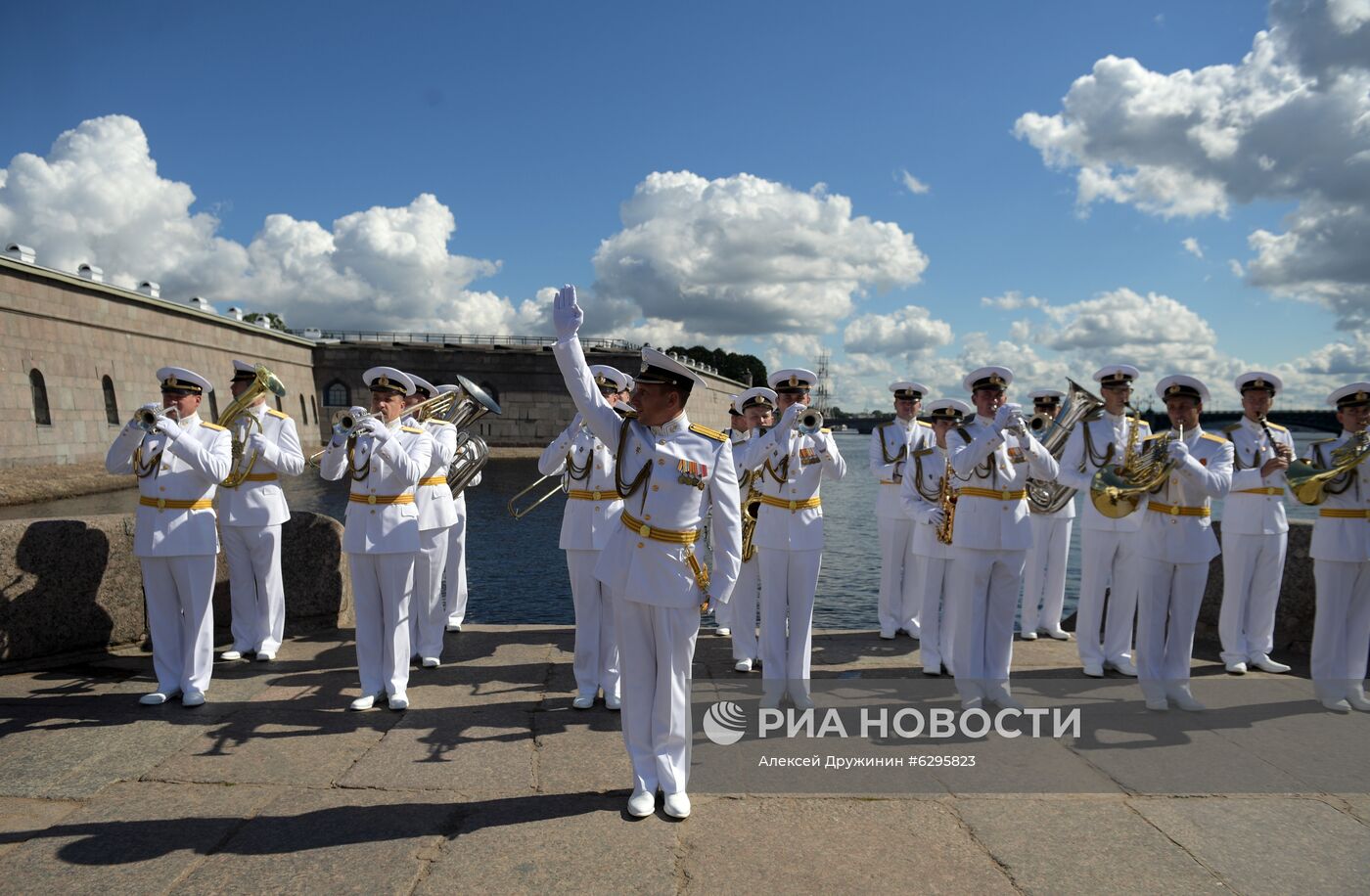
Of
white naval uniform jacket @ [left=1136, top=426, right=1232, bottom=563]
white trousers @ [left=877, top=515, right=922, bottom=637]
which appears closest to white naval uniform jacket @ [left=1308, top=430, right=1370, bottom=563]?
white naval uniform jacket @ [left=1136, top=426, right=1232, bottom=563]

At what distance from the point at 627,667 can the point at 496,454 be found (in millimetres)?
53204

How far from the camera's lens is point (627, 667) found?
4512 mm

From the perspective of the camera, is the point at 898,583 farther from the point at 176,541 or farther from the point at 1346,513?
the point at 176,541

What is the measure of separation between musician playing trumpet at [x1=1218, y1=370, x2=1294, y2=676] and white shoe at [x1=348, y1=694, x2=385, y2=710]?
24.3 ft

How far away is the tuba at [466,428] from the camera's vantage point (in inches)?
294

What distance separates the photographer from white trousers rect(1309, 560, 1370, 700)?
6.63 m

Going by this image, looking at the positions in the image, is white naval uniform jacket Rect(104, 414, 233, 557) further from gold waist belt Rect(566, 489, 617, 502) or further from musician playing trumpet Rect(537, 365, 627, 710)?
gold waist belt Rect(566, 489, 617, 502)

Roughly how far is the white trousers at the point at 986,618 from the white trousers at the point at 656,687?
2.82 metres

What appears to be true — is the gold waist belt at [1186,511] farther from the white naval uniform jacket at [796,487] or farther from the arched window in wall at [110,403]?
the arched window in wall at [110,403]

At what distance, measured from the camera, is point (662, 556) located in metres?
Answer: 4.39

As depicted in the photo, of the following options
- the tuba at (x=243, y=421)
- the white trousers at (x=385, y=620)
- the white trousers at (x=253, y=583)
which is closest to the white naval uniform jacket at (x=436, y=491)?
the white trousers at (x=385, y=620)

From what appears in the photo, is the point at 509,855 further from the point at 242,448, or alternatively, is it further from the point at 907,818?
the point at 242,448

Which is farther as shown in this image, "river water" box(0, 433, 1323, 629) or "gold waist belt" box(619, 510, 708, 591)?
"river water" box(0, 433, 1323, 629)

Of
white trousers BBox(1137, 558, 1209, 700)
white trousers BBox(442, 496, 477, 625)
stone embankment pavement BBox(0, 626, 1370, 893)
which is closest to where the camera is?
stone embankment pavement BBox(0, 626, 1370, 893)
